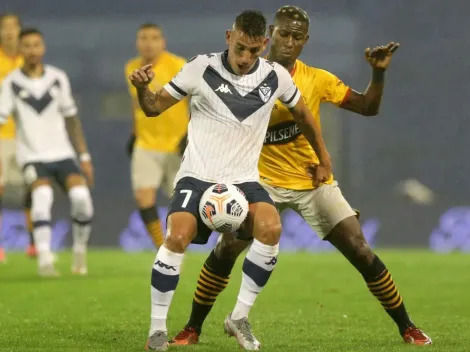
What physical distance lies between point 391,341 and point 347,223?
2.41 feet

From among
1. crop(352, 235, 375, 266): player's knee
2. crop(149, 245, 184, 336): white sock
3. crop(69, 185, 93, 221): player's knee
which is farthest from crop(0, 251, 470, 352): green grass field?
crop(69, 185, 93, 221): player's knee

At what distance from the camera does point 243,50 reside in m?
6.24

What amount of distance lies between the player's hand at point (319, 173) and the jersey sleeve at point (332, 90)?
42cm

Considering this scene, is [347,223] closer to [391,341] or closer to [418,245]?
[391,341]

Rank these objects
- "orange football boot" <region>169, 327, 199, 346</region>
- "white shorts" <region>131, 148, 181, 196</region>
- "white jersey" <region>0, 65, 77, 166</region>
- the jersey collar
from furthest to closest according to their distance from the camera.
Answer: "white shorts" <region>131, 148, 181, 196</region>, "white jersey" <region>0, 65, 77, 166</region>, "orange football boot" <region>169, 327, 199, 346</region>, the jersey collar

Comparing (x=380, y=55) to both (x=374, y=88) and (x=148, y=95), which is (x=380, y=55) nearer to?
(x=374, y=88)

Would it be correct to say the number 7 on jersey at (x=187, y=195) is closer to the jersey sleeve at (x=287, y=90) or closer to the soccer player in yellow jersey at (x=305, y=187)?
the soccer player in yellow jersey at (x=305, y=187)

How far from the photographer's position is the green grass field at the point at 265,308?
6672 millimetres

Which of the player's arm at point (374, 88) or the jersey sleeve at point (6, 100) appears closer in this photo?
the player's arm at point (374, 88)

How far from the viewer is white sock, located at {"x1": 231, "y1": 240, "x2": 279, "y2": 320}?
6.10m

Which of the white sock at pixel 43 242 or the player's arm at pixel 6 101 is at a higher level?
the player's arm at pixel 6 101

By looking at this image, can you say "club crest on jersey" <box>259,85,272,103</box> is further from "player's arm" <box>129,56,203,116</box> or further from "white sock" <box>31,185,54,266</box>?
"white sock" <box>31,185,54,266</box>

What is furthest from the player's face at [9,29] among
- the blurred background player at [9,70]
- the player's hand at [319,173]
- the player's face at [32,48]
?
the player's hand at [319,173]

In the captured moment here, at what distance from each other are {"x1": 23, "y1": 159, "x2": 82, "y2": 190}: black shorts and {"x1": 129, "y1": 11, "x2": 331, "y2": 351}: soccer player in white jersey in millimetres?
5204
